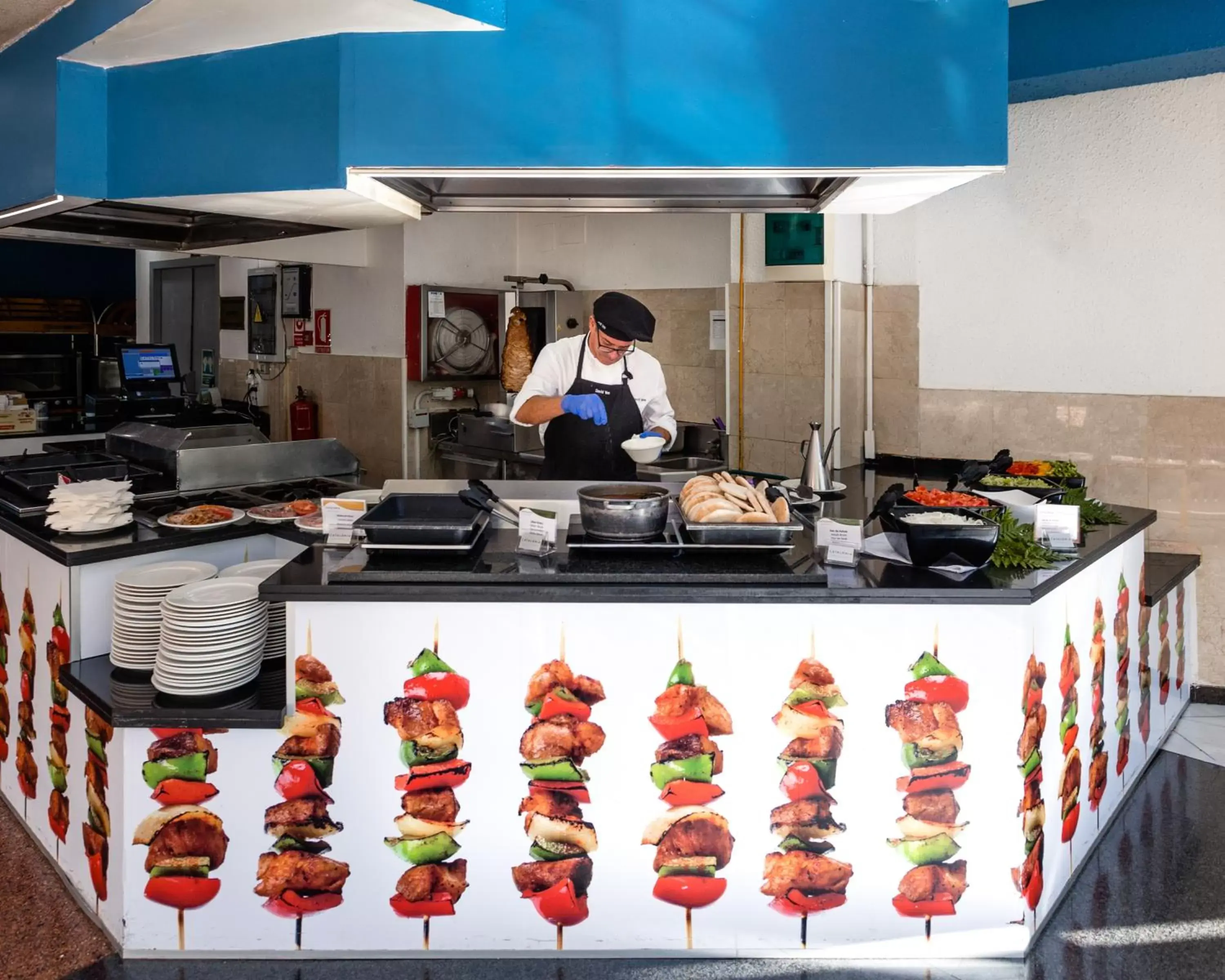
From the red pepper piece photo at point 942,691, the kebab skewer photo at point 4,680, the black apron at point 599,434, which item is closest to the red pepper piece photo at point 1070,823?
the red pepper piece photo at point 942,691

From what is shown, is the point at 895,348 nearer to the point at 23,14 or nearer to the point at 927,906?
the point at 927,906

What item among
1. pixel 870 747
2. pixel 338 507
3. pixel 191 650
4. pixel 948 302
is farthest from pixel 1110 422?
pixel 191 650

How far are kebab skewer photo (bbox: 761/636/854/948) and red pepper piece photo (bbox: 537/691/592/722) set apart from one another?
535 mm

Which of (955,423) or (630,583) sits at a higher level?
(955,423)

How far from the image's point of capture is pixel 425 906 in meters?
2.80

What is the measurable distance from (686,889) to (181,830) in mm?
1433

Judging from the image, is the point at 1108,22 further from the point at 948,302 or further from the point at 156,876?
the point at 156,876

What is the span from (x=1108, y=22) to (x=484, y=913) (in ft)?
13.8

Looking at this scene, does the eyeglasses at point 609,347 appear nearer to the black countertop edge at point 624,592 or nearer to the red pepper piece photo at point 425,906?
the black countertop edge at point 624,592

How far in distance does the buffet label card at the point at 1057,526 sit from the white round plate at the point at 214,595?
2.46 m

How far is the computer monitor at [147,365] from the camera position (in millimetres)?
6848

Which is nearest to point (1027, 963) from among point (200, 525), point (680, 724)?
point (680, 724)

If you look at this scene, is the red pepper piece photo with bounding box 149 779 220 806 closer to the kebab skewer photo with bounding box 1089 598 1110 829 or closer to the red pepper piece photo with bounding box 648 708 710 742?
the red pepper piece photo with bounding box 648 708 710 742

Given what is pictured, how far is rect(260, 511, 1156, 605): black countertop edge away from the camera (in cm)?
268
